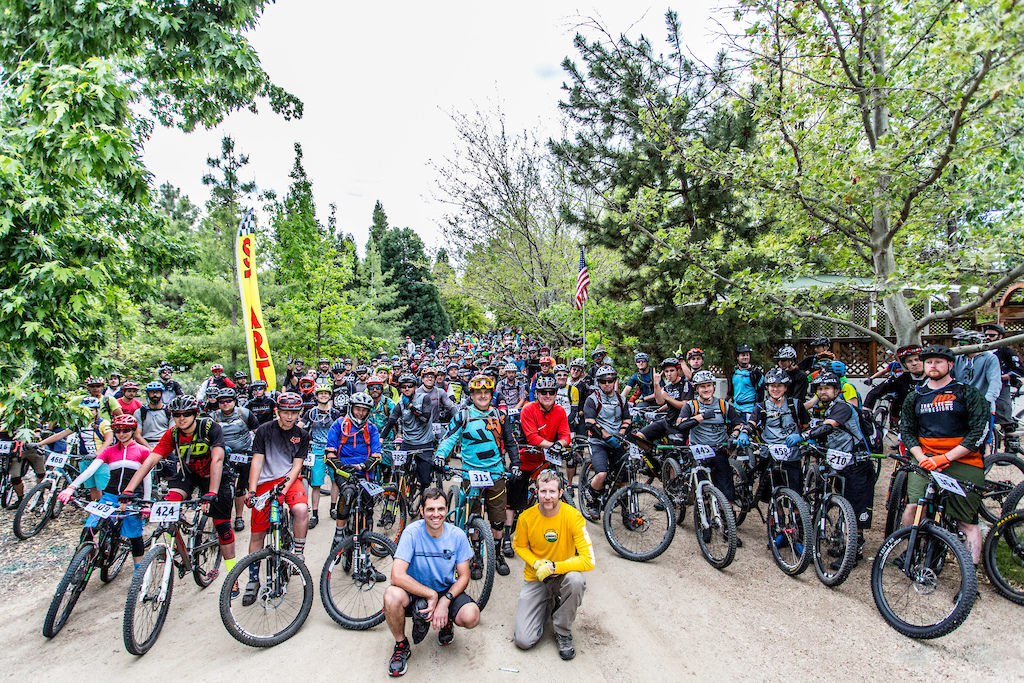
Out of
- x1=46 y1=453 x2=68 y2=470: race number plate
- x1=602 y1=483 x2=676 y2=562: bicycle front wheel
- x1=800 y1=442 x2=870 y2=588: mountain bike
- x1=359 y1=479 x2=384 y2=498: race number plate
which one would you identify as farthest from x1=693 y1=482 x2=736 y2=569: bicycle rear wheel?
x1=46 y1=453 x2=68 y2=470: race number plate

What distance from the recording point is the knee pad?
542 cm

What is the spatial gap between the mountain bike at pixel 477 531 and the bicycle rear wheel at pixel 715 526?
239 cm

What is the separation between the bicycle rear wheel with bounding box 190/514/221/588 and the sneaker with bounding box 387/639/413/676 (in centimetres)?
277

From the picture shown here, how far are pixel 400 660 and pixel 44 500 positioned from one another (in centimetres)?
725

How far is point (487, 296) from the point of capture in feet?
64.4

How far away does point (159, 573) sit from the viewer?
15.0 ft

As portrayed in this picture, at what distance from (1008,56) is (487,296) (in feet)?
52.2

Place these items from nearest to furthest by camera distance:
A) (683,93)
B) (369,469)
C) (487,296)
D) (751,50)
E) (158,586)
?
(158,586) → (369,469) → (751,50) → (683,93) → (487,296)

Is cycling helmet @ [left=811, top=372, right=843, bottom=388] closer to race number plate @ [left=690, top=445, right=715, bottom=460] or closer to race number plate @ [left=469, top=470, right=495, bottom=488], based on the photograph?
race number plate @ [left=690, top=445, right=715, bottom=460]

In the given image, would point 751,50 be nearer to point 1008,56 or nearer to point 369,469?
point 1008,56

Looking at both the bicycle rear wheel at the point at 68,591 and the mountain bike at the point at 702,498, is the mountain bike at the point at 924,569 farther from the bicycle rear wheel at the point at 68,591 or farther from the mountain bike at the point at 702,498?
the bicycle rear wheel at the point at 68,591

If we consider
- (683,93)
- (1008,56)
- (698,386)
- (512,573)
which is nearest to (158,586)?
(512,573)

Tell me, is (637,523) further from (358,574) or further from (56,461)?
(56,461)

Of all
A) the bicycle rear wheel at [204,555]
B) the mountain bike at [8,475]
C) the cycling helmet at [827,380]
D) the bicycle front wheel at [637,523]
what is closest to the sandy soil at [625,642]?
the bicycle rear wheel at [204,555]
